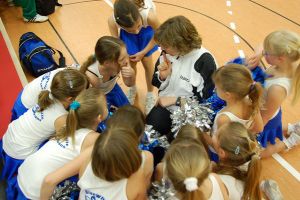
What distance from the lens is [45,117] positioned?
1.95m

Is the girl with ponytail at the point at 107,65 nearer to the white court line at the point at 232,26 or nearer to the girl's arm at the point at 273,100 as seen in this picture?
the girl's arm at the point at 273,100

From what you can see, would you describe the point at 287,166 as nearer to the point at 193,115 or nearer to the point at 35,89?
the point at 193,115

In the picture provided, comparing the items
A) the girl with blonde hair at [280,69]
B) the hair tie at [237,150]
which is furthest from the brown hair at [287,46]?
the hair tie at [237,150]

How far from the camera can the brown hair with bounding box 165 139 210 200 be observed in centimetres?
131

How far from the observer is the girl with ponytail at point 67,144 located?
5.69 ft

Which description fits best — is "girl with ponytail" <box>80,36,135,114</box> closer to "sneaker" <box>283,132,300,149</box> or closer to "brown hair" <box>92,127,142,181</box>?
"brown hair" <box>92,127,142,181</box>

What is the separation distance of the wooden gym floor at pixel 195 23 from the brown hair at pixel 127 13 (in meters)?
0.84

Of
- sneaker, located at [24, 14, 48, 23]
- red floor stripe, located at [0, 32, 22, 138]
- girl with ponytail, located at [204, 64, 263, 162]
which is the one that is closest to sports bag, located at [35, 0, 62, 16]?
sneaker, located at [24, 14, 48, 23]

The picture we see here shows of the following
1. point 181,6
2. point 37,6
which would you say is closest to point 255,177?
point 181,6

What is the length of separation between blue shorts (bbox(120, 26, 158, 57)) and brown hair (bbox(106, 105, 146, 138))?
3.80ft

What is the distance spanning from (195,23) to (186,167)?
9.95 ft

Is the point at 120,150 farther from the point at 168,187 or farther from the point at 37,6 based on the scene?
the point at 37,6

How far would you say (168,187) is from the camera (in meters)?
1.54

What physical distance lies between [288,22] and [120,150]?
3.40 metres
